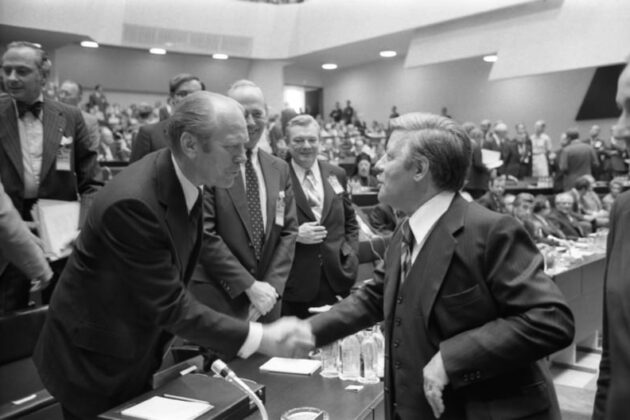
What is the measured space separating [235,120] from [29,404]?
1.30 meters

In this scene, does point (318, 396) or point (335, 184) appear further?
point (335, 184)

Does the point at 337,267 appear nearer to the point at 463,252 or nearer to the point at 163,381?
the point at 163,381

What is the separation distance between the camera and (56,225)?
2.82m

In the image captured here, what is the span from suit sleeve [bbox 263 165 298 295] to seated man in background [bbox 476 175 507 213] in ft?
12.1

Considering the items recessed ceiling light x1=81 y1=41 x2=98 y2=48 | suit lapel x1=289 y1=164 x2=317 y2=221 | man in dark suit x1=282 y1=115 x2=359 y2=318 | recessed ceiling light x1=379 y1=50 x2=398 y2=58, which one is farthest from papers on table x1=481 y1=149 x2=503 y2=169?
recessed ceiling light x1=81 y1=41 x2=98 y2=48

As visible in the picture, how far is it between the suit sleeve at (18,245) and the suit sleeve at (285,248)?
969 mm

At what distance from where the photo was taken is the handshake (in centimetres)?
189

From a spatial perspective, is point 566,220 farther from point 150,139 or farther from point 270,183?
point 150,139

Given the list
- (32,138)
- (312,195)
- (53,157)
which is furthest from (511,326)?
(32,138)

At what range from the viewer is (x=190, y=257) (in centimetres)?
205

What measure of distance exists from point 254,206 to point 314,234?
0.44 m

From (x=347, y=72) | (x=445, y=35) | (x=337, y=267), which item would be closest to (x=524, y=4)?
(x=445, y=35)

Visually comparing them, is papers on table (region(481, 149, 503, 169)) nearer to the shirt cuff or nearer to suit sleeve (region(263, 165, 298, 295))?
suit sleeve (region(263, 165, 298, 295))

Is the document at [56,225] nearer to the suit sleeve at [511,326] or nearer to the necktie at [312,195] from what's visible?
the necktie at [312,195]
